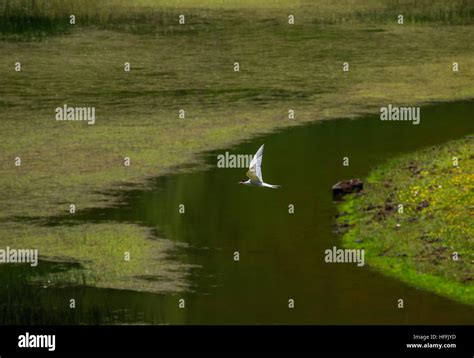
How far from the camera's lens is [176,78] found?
25.2 metres

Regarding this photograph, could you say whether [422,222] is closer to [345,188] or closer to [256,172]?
[345,188]

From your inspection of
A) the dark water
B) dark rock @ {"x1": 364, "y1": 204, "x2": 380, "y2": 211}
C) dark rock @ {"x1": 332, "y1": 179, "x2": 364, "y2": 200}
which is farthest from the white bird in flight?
dark rock @ {"x1": 332, "y1": 179, "x2": 364, "y2": 200}

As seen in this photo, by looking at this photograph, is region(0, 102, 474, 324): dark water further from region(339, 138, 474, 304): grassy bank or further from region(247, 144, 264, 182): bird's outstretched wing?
region(247, 144, 264, 182): bird's outstretched wing

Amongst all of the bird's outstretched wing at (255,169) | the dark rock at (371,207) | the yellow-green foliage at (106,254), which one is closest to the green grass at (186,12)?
the yellow-green foliage at (106,254)

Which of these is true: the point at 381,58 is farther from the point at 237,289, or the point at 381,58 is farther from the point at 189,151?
the point at 237,289

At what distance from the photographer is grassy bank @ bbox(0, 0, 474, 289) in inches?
803

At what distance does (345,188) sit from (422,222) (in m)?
1.79

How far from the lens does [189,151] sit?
21250 mm

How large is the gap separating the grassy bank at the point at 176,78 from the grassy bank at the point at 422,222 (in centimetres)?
228

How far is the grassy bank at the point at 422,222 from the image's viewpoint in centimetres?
1595

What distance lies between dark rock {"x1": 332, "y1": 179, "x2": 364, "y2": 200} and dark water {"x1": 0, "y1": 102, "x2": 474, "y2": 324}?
0.11 metres

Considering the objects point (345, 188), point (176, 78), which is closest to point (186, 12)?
point (176, 78)

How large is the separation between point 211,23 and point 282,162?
8.39 metres

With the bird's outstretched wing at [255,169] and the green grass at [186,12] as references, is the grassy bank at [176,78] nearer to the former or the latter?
the green grass at [186,12]
